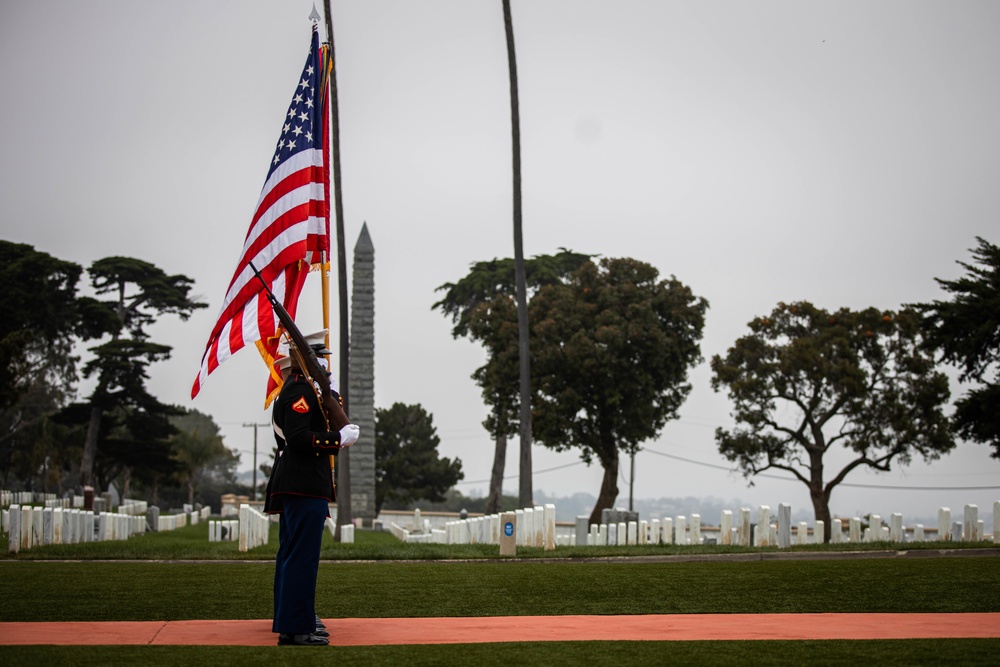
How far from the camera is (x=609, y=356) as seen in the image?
46656mm

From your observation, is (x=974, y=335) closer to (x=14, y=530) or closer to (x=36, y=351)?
(x=14, y=530)

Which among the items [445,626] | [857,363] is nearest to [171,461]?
[857,363]

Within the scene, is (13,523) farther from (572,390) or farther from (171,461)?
(171,461)

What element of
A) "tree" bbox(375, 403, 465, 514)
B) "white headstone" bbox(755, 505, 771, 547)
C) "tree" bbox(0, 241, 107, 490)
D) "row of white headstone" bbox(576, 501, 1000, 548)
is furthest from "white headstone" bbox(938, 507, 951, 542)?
"tree" bbox(375, 403, 465, 514)

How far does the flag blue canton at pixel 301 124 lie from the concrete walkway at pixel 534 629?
498cm

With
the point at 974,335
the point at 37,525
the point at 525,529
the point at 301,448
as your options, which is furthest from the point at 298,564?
the point at 974,335

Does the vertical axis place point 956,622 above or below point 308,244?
below

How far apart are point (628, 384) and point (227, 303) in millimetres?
37318

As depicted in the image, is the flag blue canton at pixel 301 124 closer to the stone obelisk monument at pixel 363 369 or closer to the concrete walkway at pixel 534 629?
the concrete walkway at pixel 534 629

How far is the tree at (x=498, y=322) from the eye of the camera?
48906mm

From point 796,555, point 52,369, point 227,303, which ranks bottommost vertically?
point 796,555

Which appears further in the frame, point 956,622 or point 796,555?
point 796,555

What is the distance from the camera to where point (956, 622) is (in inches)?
330

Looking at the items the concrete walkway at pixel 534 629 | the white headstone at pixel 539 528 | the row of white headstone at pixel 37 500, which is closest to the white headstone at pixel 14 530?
the white headstone at pixel 539 528
